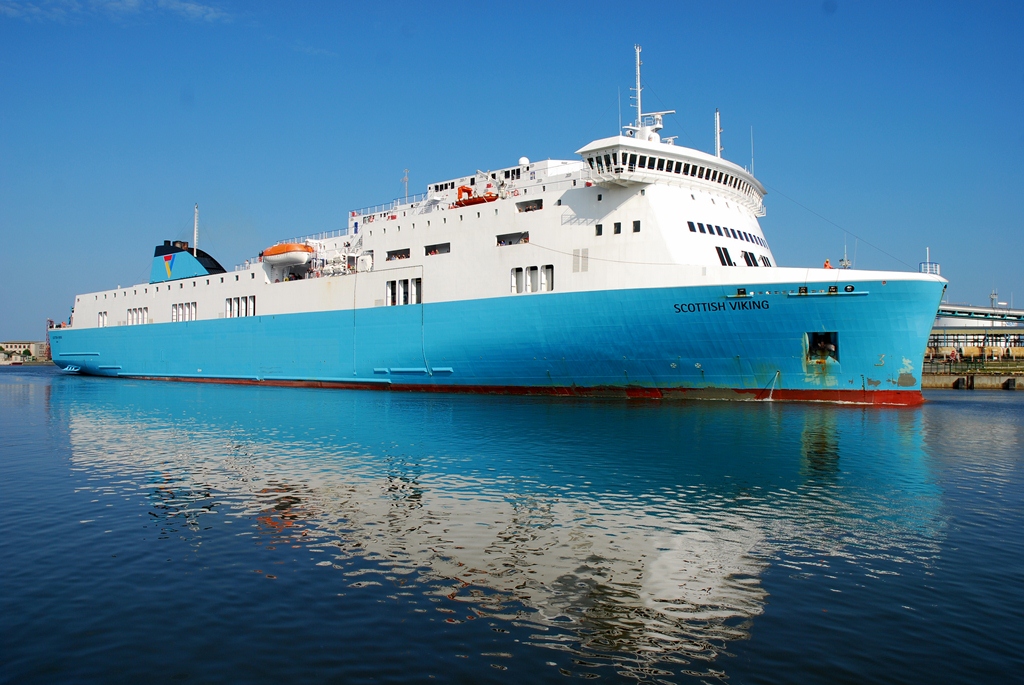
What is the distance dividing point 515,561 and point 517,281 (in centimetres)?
2098

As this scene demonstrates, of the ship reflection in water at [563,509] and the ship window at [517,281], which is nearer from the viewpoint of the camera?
the ship reflection in water at [563,509]

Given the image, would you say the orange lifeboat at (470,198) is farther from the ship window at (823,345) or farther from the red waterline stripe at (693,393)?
the ship window at (823,345)

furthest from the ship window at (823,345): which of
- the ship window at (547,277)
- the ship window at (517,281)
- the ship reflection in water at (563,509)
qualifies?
the ship window at (517,281)

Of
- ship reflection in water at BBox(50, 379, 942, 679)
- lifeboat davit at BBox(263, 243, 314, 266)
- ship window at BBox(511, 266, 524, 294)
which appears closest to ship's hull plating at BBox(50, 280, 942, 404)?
ship window at BBox(511, 266, 524, 294)

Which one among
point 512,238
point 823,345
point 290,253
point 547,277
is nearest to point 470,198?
point 512,238

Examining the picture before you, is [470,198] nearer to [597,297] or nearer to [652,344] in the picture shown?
[597,297]

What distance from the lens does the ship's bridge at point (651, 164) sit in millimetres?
25156

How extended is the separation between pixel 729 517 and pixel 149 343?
47253mm

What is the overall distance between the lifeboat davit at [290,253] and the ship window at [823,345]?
25456 millimetres

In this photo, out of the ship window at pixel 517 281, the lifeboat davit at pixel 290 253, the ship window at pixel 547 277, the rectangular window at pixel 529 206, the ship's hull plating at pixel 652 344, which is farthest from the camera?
the lifeboat davit at pixel 290 253

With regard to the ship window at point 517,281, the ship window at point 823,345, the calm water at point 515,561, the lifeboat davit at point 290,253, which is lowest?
the calm water at point 515,561

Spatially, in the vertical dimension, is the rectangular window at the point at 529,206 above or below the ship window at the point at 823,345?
above

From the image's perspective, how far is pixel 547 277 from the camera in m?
27.6

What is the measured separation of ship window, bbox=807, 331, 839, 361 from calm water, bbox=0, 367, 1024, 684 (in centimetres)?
660
